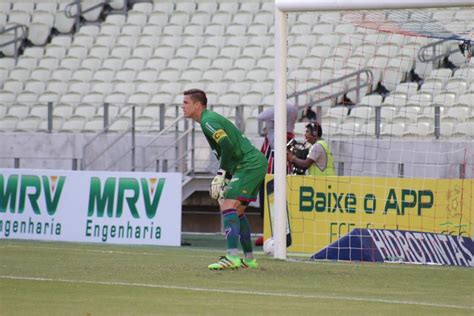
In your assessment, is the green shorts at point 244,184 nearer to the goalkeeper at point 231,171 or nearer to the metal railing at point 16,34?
the goalkeeper at point 231,171

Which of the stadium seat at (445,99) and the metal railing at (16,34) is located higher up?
the metal railing at (16,34)

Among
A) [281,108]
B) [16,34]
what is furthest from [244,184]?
[16,34]

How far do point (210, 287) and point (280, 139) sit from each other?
386cm

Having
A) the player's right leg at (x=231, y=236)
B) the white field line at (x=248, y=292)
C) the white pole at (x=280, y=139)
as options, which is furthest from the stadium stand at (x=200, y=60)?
the white field line at (x=248, y=292)

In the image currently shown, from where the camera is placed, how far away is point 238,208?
12891 mm

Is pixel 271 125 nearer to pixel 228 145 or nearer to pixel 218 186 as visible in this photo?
pixel 218 186

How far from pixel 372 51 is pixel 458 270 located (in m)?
8.70

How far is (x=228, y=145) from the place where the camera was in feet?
40.7

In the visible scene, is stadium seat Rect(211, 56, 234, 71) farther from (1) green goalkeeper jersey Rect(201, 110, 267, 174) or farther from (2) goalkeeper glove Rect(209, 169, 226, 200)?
(2) goalkeeper glove Rect(209, 169, 226, 200)

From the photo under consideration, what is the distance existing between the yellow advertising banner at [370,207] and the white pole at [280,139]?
1.31 metres

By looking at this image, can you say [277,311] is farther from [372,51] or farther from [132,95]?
[132,95]

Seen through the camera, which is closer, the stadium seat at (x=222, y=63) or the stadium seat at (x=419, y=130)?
the stadium seat at (x=419, y=130)

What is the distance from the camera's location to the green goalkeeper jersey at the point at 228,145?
12.4m

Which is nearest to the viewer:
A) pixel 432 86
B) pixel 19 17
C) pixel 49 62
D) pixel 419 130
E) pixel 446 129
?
pixel 446 129
